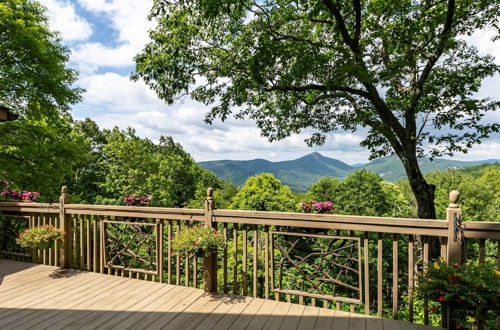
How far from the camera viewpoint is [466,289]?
2.11 m

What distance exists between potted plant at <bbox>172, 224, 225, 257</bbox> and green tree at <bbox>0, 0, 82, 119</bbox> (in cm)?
683

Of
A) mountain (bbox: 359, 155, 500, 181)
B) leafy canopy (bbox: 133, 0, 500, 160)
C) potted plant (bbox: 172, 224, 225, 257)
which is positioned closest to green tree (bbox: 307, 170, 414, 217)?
mountain (bbox: 359, 155, 500, 181)

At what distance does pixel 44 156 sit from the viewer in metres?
8.70

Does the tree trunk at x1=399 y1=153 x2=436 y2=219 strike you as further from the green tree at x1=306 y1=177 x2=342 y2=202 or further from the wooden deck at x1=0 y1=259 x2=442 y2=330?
the green tree at x1=306 y1=177 x2=342 y2=202

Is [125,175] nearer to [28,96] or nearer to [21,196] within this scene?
[28,96]

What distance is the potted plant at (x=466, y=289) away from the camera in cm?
207

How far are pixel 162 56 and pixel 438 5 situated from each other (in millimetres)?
6597

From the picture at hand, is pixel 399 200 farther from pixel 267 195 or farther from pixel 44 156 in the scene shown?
pixel 44 156

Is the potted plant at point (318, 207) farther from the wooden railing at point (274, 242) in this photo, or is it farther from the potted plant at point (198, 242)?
the potted plant at point (198, 242)

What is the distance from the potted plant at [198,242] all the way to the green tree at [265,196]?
712cm

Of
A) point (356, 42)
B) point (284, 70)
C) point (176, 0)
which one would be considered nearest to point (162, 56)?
point (176, 0)

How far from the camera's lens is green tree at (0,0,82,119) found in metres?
6.80

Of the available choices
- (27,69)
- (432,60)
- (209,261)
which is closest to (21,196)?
(27,69)

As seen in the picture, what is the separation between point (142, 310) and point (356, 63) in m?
5.93
